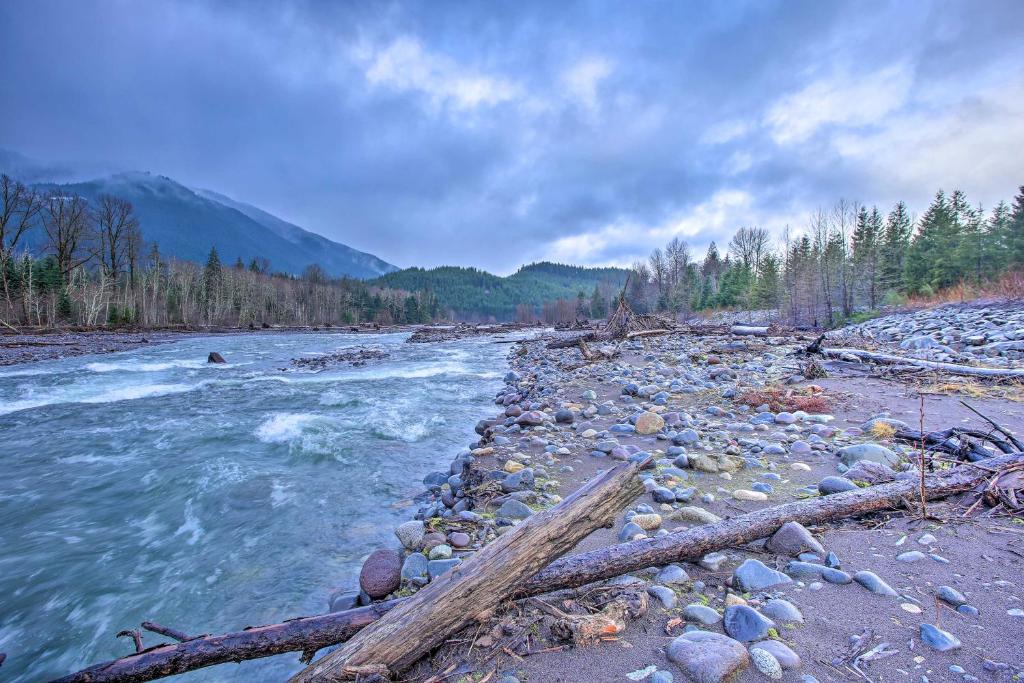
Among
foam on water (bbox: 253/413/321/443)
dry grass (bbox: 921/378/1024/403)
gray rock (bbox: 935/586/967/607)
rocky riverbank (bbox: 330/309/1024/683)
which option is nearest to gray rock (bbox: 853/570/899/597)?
rocky riverbank (bbox: 330/309/1024/683)

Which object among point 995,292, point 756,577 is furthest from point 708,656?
point 995,292

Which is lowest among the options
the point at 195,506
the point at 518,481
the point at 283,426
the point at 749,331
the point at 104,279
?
the point at 195,506

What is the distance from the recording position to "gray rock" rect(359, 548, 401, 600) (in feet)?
8.11

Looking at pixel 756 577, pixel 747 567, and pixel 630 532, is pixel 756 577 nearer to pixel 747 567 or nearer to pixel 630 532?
pixel 747 567

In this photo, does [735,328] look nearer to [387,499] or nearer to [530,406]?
[530,406]

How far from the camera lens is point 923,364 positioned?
755 centimetres

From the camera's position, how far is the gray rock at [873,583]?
71.8 inches

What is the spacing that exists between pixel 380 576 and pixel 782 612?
2100mm

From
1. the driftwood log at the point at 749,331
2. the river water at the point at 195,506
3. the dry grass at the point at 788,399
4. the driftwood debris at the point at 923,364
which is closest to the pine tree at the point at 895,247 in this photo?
the driftwood log at the point at 749,331

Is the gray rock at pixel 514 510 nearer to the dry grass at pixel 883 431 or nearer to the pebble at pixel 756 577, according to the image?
the pebble at pixel 756 577

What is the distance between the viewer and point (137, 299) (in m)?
47.6

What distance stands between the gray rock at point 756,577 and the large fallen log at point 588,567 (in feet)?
0.62

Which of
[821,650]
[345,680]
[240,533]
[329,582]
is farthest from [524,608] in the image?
[240,533]

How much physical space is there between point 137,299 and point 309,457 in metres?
58.4
